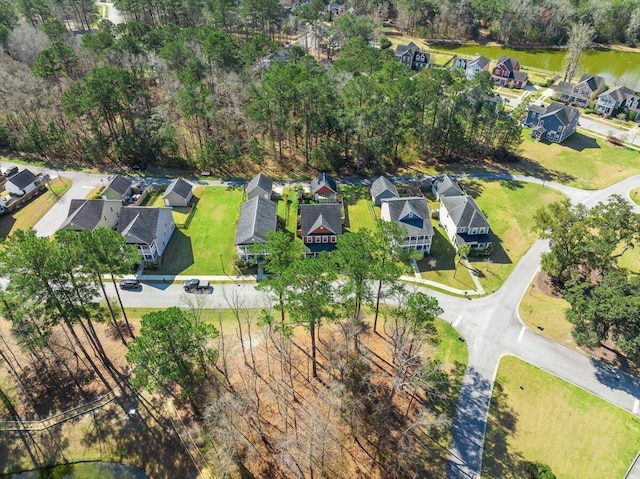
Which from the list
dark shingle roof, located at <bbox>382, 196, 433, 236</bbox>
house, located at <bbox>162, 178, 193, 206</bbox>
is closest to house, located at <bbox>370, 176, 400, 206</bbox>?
dark shingle roof, located at <bbox>382, 196, 433, 236</bbox>

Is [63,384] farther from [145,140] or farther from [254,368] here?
[145,140]

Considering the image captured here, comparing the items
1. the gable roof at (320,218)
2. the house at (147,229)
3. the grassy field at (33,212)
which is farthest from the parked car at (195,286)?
the grassy field at (33,212)

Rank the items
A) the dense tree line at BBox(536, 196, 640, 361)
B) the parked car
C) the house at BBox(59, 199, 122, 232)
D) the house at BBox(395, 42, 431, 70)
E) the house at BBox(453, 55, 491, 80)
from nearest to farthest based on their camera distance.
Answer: the dense tree line at BBox(536, 196, 640, 361), the parked car, the house at BBox(59, 199, 122, 232), the house at BBox(453, 55, 491, 80), the house at BBox(395, 42, 431, 70)

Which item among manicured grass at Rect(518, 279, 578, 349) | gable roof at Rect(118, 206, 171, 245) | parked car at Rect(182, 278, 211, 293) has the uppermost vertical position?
gable roof at Rect(118, 206, 171, 245)

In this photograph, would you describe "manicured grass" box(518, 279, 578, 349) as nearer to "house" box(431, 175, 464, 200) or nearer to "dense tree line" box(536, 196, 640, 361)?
"dense tree line" box(536, 196, 640, 361)

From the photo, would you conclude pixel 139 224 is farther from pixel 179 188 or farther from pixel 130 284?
pixel 179 188

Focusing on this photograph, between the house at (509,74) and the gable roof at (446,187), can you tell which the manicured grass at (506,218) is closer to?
the gable roof at (446,187)

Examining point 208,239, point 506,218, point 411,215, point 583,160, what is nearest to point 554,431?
point 411,215
